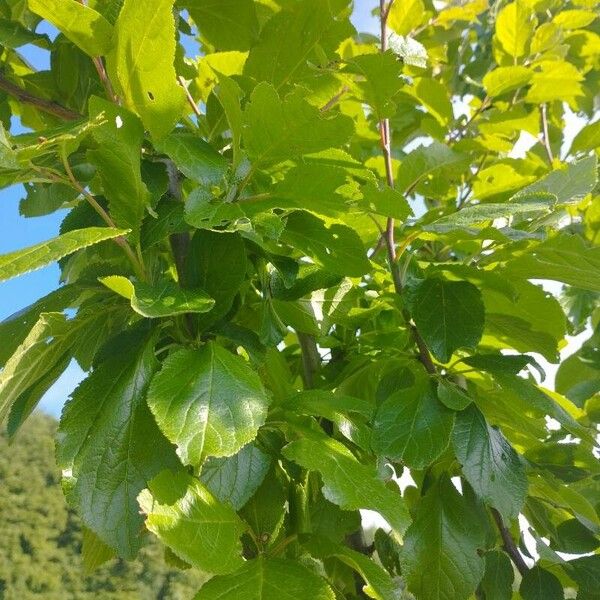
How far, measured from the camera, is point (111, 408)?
40 centimetres

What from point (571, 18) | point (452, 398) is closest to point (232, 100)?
point (452, 398)

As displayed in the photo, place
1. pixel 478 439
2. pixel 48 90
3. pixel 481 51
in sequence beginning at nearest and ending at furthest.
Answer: pixel 478 439, pixel 48 90, pixel 481 51

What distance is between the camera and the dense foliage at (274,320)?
38 cm

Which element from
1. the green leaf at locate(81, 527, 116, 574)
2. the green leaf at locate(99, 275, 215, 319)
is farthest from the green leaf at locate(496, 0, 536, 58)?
the green leaf at locate(81, 527, 116, 574)

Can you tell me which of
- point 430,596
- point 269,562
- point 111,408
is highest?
point 111,408

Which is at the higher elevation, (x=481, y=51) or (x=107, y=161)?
(x=107, y=161)

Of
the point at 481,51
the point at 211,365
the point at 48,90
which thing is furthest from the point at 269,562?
the point at 481,51

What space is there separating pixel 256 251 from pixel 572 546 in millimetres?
391

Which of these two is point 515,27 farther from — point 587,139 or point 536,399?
point 536,399

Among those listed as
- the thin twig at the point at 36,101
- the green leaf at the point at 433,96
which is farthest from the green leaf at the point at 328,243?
the green leaf at the point at 433,96

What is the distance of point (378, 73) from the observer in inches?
19.8

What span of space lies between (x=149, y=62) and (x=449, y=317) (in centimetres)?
26

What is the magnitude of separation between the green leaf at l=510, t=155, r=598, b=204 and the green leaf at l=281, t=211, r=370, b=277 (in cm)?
15

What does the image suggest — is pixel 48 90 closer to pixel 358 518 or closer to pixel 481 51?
pixel 358 518
